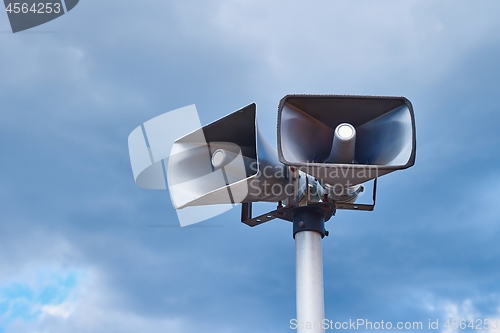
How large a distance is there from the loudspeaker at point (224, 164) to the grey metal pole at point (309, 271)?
0.30 metres

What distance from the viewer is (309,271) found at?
14.3ft

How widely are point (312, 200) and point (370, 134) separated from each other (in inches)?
30.3

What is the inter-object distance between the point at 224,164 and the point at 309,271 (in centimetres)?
108

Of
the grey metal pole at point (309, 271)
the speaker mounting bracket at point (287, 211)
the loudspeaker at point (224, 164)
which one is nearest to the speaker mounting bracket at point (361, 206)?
the speaker mounting bracket at point (287, 211)

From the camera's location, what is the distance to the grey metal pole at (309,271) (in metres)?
4.18

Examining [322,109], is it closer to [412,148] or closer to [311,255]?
[412,148]

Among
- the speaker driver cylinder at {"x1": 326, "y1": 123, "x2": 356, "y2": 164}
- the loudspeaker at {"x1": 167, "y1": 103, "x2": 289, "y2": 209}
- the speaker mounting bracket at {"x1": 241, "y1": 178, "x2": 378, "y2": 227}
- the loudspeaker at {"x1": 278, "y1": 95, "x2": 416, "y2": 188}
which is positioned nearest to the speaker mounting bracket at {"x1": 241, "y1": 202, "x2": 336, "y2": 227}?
the speaker mounting bracket at {"x1": 241, "y1": 178, "x2": 378, "y2": 227}

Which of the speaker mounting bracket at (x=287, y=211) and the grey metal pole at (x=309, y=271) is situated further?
the speaker mounting bracket at (x=287, y=211)

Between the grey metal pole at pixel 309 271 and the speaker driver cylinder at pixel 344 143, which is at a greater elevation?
the speaker driver cylinder at pixel 344 143

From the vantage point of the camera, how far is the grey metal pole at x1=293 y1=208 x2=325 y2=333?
418 cm

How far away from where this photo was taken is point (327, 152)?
4609mm

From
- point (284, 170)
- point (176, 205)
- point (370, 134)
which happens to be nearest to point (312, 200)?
point (284, 170)

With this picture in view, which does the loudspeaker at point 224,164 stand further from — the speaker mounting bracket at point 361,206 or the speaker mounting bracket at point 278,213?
the speaker mounting bracket at point 361,206

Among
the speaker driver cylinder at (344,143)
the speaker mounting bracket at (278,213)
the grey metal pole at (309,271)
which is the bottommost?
the grey metal pole at (309,271)
